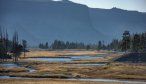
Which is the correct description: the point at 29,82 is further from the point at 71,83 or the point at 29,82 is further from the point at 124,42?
the point at 124,42

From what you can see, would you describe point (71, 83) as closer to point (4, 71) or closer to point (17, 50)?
point (4, 71)

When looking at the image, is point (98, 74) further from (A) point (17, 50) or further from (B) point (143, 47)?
(B) point (143, 47)

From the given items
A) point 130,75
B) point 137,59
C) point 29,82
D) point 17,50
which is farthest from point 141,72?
point 17,50

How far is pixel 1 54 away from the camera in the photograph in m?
141

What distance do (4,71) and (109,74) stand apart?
2652 cm

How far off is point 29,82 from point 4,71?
27014mm

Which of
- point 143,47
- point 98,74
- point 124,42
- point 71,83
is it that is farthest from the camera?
point 143,47

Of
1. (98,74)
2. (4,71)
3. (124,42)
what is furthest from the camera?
(124,42)

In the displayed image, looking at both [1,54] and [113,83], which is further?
[1,54]

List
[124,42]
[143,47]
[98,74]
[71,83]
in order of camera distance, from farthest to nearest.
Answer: [143,47]
[124,42]
[98,74]
[71,83]

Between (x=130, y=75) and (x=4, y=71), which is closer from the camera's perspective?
(x=130, y=75)

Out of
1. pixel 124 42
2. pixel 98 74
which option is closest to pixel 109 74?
pixel 98 74

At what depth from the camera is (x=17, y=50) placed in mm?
137375

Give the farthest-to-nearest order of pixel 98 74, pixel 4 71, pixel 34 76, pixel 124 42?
1. pixel 124 42
2. pixel 4 71
3. pixel 98 74
4. pixel 34 76
